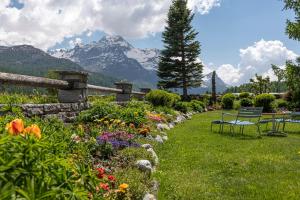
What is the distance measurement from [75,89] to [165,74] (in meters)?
34.1

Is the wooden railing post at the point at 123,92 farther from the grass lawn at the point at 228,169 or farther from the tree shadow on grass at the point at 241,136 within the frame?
the grass lawn at the point at 228,169

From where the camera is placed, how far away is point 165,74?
43531 mm

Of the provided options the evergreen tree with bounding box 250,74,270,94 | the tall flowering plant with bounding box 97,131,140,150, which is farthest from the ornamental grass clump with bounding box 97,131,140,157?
the evergreen tree with bounding box 250,74,270,94

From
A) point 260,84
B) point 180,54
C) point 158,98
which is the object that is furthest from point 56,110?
point 260,84

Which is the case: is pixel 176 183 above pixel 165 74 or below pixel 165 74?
below

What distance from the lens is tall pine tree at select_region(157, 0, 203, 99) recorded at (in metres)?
42.1

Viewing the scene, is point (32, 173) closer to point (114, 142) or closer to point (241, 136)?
point (114, 142)

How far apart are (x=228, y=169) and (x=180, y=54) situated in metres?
36.9

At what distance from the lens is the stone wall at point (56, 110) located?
725 cm

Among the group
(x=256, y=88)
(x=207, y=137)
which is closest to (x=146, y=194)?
(x=207, y=137)

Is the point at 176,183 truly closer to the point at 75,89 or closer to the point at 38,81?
the point at 38,81

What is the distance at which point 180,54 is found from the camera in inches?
1702

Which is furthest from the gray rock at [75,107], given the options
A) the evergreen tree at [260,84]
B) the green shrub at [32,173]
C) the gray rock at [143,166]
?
the evergreen tree at [260,84]

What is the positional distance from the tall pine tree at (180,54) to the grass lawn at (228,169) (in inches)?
1268
